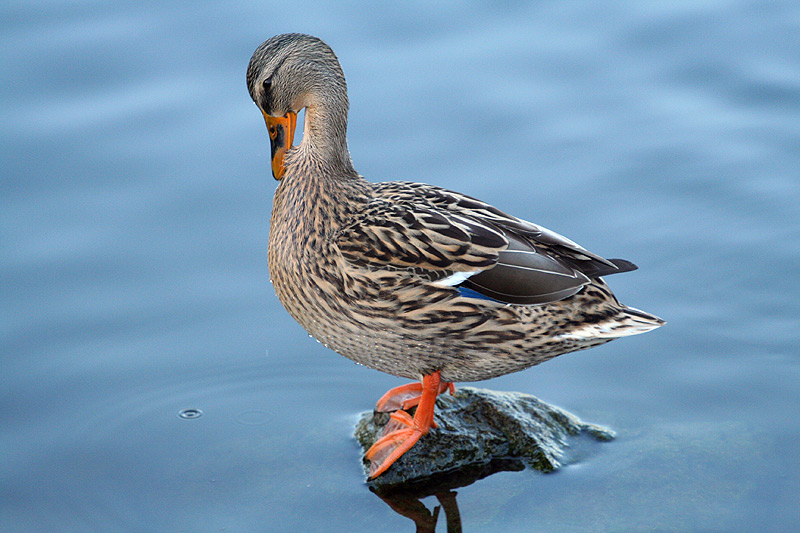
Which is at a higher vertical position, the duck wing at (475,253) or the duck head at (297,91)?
the duck head at (297,91)

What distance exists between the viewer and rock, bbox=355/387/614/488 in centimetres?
464

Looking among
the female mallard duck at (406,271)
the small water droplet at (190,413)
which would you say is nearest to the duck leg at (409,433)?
the female mallard duck at (406,271)

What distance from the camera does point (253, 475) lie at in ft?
15.4

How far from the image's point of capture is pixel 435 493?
4520 millimetres

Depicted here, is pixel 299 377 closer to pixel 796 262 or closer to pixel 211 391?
pixel 211 391

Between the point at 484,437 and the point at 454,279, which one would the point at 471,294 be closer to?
the point at 454,279

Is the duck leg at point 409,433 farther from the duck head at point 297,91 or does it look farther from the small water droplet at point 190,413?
the duck head at point 297,91

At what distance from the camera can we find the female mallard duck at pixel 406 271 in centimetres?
445

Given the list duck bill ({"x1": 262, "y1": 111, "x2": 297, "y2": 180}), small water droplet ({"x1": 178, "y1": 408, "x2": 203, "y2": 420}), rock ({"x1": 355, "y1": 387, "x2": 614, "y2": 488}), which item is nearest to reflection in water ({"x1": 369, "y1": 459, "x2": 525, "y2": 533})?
rock ({"x1": 355, "y1": 387, "x2": 614, "y2": 488})

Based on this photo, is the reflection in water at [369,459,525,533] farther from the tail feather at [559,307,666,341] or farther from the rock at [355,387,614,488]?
the tail feather at [559,307,666,341]

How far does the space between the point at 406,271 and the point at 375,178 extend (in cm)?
212

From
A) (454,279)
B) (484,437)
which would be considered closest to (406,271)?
(454,279)

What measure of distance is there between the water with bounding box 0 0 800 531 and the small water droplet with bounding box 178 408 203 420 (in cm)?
8

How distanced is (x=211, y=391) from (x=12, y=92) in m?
3.27
